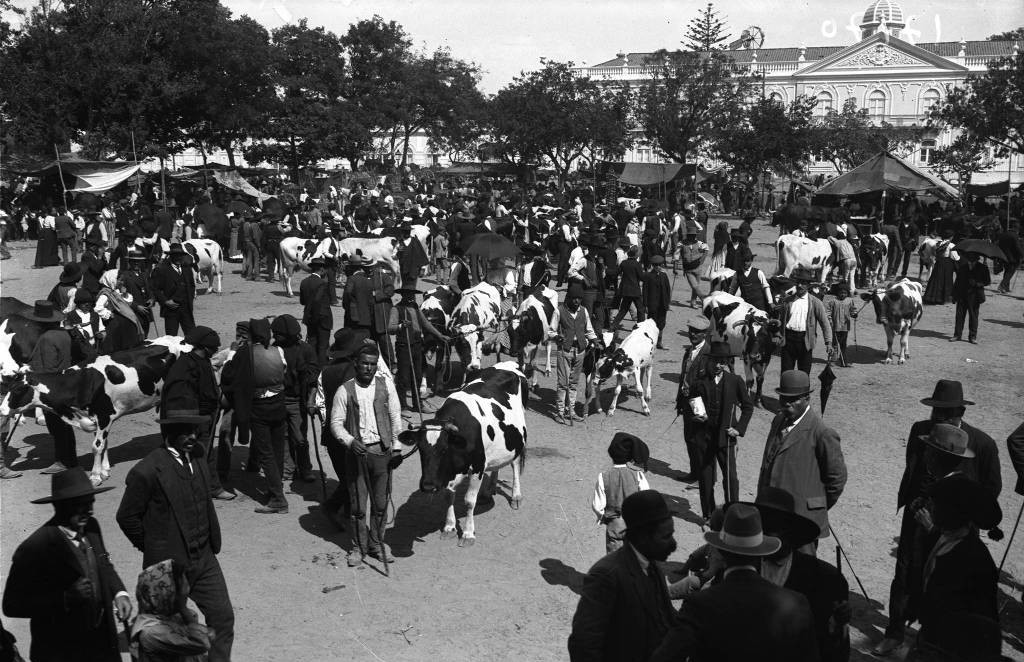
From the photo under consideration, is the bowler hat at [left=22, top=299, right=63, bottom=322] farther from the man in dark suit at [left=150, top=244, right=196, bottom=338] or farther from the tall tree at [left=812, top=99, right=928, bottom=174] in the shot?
the tall tree at [left=812, top=99, right=928, bottom=174]

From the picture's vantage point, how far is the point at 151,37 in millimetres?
38594

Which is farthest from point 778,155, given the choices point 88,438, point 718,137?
point 88,438

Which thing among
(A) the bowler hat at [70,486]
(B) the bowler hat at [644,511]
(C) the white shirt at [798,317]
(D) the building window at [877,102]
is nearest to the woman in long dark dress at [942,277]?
(C) the white shirt at [798,317]

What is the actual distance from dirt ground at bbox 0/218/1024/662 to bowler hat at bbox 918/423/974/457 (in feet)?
5.10

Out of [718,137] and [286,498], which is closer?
[286,498]

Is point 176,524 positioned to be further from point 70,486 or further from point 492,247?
point 492,247

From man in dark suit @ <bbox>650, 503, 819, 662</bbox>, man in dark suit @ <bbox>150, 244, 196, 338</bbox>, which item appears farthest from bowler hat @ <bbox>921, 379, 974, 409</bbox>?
man in dark suit @ <bbox>150, 244, 196, 338</bbox>

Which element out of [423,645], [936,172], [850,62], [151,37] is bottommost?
[423,645]

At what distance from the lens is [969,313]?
17.9 metres

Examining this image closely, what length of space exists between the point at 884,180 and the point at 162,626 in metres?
28.5

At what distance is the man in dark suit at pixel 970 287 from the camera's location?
17266mm

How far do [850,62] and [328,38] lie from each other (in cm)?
5054

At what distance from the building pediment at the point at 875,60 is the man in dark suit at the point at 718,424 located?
82.8 meters

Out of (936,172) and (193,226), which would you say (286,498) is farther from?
(936,172)
